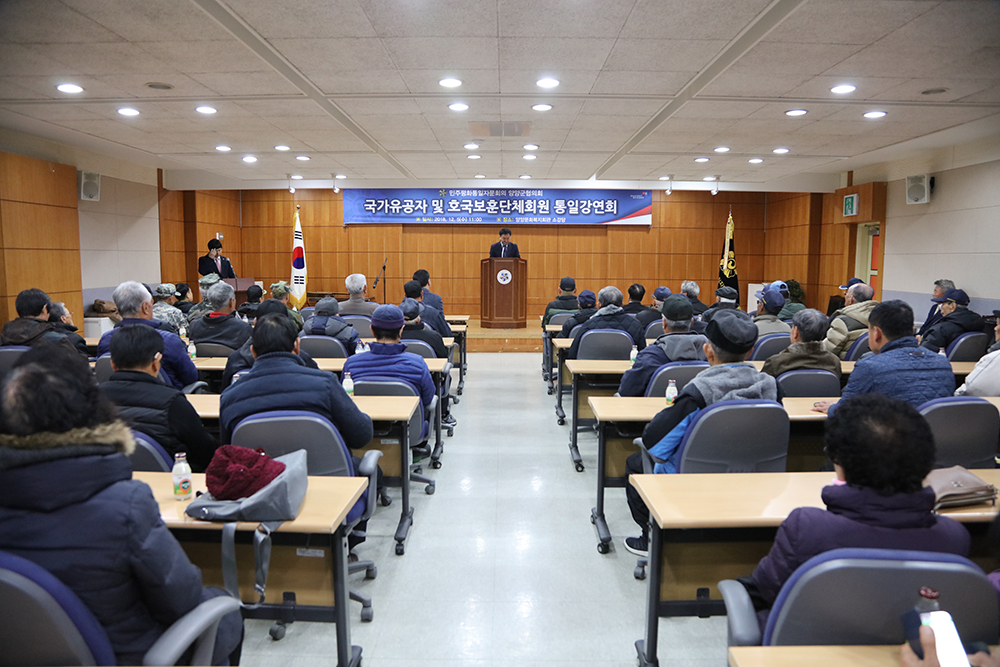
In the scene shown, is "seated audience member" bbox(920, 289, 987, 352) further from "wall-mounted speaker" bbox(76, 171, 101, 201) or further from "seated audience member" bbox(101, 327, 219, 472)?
"wall-mounted speaker" bbox(76, 171, 101, 201)

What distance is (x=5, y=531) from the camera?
139 cm

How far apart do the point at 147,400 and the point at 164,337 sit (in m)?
1.55

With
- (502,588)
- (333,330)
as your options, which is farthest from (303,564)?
(333,330)

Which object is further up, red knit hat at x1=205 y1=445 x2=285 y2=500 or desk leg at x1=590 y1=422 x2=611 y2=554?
red knit hat at x1=205 y1=445 x2=285 y2=500

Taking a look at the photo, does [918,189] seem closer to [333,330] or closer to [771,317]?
[771,317]

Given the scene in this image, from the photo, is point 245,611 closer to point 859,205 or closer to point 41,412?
point 41,412

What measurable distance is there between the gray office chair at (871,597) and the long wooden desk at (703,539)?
0.70m

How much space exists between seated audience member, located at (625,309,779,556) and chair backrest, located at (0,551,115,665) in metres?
2.17

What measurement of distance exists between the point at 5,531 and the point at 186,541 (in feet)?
3.04

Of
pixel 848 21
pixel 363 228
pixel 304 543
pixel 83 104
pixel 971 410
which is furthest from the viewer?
pixel 363 228

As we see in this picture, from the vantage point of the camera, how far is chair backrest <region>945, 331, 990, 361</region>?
227 inches

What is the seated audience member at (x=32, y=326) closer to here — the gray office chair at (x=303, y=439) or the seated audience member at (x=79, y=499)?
the gray office chair at (x=303, y=439)

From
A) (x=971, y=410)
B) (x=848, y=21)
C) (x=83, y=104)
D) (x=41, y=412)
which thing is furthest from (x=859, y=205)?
(x=41, y=412)

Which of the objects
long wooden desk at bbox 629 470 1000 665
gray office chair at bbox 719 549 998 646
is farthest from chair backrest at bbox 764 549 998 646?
long wooden desk at bbox 629 470 1000 665
